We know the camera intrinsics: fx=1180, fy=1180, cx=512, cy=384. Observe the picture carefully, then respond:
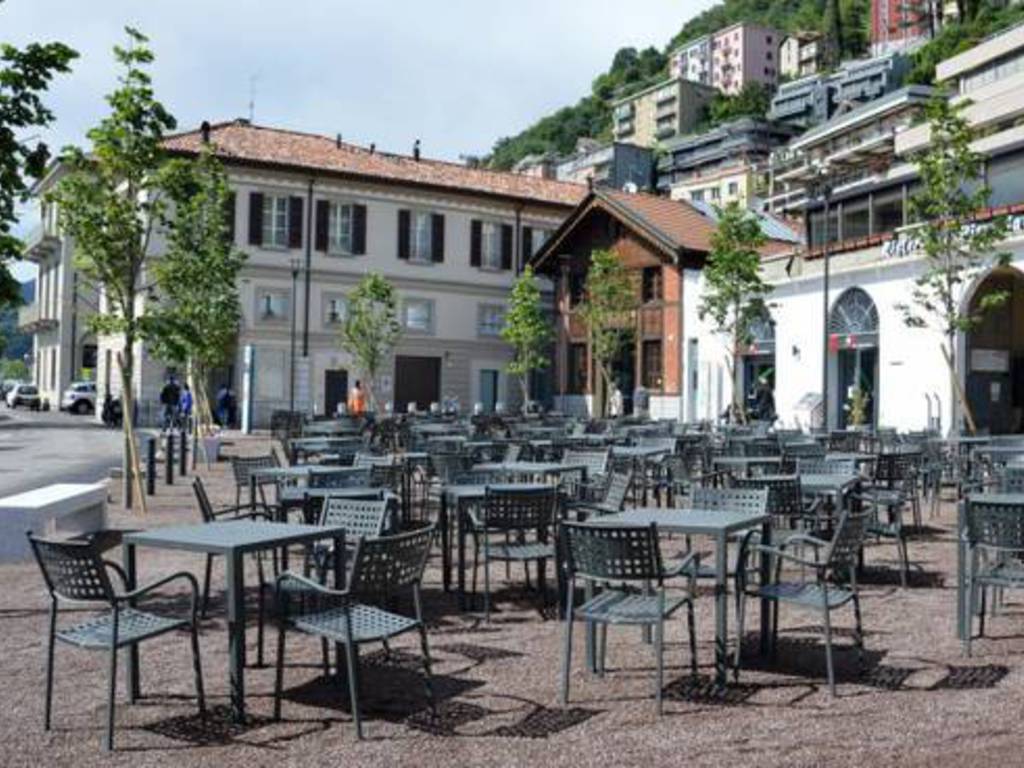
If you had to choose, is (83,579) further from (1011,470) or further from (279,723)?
(1011,470)

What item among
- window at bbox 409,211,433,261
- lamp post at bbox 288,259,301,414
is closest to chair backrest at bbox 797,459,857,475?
lamp post at bbox 288,259,301,414

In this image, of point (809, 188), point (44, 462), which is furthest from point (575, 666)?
point (809, 188)

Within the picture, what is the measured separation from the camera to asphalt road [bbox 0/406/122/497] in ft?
61.9

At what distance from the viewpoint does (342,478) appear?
8.83m

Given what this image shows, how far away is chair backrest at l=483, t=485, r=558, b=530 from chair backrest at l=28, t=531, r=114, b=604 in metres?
3.03

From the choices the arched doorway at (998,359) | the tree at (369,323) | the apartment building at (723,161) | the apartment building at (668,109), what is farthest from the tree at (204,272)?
the apartment building at (668,109)

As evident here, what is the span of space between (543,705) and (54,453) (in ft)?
71.8

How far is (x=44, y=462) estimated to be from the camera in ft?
73.6

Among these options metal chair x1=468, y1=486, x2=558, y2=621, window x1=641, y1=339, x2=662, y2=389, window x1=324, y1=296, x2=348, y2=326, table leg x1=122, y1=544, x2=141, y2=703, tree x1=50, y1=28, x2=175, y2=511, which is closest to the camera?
table leg x1=122, y1=544, x2=141, y2=703

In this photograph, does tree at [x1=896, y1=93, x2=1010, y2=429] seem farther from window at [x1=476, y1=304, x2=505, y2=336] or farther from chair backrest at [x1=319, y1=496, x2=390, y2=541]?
window at [x1=476, y1=304, x2=505, y2=336]

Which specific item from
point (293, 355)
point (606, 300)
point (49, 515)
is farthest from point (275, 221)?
point (49, 515)

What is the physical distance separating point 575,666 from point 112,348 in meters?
37.7

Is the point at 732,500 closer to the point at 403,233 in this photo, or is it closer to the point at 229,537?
the point at 229,537

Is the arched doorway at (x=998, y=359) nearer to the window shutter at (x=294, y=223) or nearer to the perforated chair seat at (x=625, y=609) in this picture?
the perforated chair seat at (x=625, y=609)
